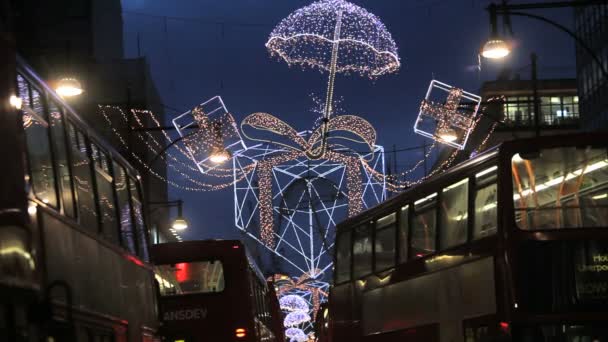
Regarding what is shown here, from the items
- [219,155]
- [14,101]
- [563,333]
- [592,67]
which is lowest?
Result: [563,333]

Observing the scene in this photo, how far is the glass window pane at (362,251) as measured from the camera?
18572mm

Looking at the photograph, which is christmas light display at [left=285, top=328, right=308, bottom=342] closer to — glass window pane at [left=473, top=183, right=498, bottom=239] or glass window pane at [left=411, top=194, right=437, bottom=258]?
glass window pane at [left=411, top=194, right=437, bottom=258]

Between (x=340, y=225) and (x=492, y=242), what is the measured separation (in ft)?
26.0

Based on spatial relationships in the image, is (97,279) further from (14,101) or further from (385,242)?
(385,242)

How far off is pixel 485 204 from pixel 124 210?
4314mm

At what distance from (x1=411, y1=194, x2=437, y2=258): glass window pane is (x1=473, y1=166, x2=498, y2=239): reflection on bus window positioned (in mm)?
1509

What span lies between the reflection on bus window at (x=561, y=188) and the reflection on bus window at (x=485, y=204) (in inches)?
13.4

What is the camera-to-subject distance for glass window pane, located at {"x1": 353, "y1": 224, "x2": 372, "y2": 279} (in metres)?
18.6

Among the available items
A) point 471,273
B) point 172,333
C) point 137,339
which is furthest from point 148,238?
point 471,273

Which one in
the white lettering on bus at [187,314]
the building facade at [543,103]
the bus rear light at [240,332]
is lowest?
the bus rear light at [240,332]

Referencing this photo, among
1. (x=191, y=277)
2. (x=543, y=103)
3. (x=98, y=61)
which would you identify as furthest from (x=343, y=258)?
(x=543, y=103)

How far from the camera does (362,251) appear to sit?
1900cm

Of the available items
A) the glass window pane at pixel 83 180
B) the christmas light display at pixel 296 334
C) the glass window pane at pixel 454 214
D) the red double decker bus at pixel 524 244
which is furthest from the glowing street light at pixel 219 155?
the christmas light display at pixel 296 334

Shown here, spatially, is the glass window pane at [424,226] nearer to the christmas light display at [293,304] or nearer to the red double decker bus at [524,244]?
the red double decker bus at [524,244]
